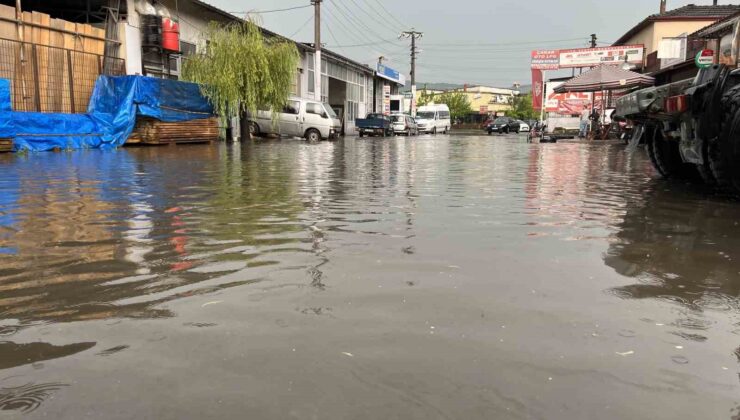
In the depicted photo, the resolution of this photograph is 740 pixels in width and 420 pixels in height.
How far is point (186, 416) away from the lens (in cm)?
204

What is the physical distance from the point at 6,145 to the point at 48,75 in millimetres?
3168

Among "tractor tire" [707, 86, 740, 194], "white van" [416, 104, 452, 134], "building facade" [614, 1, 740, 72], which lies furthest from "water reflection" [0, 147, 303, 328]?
"white van" [416, 104, 452, 134]

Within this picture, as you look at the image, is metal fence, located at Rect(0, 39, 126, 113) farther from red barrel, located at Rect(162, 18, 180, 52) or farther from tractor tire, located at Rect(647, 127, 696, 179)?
tractor tire, located at Rect(647, 127, 696, 179)

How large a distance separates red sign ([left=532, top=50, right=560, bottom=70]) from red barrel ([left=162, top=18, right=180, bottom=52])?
2524 centimetres

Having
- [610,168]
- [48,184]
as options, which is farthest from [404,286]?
[610,168]

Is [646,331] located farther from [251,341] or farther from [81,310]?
[81,310]

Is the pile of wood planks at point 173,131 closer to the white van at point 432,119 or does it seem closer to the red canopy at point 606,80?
the red canopy at point 606,80

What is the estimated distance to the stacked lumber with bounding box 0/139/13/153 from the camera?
14476 millimetres

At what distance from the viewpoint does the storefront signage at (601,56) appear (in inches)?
1340

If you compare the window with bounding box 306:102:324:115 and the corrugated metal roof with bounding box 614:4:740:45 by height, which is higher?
the corrugated metal roof with bounding box 614:4:740:45

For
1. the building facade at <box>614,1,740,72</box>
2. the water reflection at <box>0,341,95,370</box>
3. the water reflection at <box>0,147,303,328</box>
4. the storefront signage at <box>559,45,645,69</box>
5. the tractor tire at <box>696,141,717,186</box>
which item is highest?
the building facade at <box>614,1,740,72</box>

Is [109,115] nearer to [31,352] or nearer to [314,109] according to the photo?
[314,109]

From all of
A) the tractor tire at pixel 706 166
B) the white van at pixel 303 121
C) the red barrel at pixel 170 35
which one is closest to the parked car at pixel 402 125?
the white van at pixel 303 121

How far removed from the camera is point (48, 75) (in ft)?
55.1
